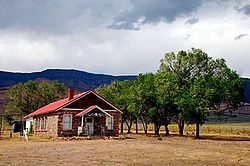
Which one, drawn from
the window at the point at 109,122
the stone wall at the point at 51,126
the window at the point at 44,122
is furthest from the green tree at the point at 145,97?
the stone wall at the point at 51,126

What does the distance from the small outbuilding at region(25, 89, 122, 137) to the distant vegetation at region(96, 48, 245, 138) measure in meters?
8.92

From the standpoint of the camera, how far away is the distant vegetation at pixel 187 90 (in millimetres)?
48406

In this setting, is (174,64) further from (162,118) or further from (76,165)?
(76,165)

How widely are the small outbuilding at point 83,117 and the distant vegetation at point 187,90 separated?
8.92 m

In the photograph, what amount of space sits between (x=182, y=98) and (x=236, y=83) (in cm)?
787

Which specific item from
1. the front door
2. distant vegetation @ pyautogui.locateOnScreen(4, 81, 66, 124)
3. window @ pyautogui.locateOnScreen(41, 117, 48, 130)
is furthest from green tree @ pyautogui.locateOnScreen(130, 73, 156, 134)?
distant vegetation @ pyautogui.locateOnScreen(4, 81, 66, 124)

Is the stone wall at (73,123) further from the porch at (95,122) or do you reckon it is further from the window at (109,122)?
the window at (109,122)

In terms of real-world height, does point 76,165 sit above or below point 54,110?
below

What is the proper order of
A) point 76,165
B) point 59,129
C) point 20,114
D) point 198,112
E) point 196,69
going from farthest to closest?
point 20,114 → point 196,69 → point 198,112 → point 59,129 → point 76,165

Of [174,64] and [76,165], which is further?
[174,64]

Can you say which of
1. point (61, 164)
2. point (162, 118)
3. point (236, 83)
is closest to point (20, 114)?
point (162, 118)

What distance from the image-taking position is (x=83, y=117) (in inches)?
1766

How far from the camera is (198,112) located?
48281mm

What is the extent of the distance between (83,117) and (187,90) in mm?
16349
